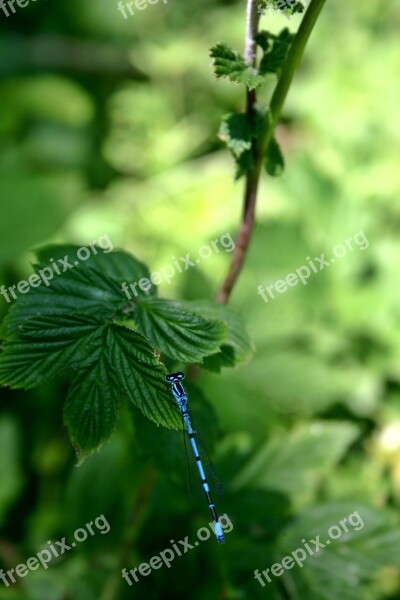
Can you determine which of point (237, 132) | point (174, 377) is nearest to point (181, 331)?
point (174, 377)

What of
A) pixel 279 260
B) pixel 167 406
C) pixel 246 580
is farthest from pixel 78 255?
pixel 279 260

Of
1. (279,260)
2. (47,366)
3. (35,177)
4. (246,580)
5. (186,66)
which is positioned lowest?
(246,580)

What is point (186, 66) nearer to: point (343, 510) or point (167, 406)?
point (343, 510)

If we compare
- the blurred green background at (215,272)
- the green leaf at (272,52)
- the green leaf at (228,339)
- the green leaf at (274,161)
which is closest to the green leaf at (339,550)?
the blurred green background at (215,272)

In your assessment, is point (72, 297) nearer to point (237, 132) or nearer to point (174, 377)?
point (174, 377)

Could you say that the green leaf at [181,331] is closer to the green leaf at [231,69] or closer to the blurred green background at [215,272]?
the blurred green background at [215,272]

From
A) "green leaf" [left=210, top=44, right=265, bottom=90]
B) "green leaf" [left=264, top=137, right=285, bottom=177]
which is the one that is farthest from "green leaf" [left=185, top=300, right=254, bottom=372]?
"green leaf" [left=210, top=44, right=265, bottom=90]

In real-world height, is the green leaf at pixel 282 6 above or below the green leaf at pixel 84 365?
above
